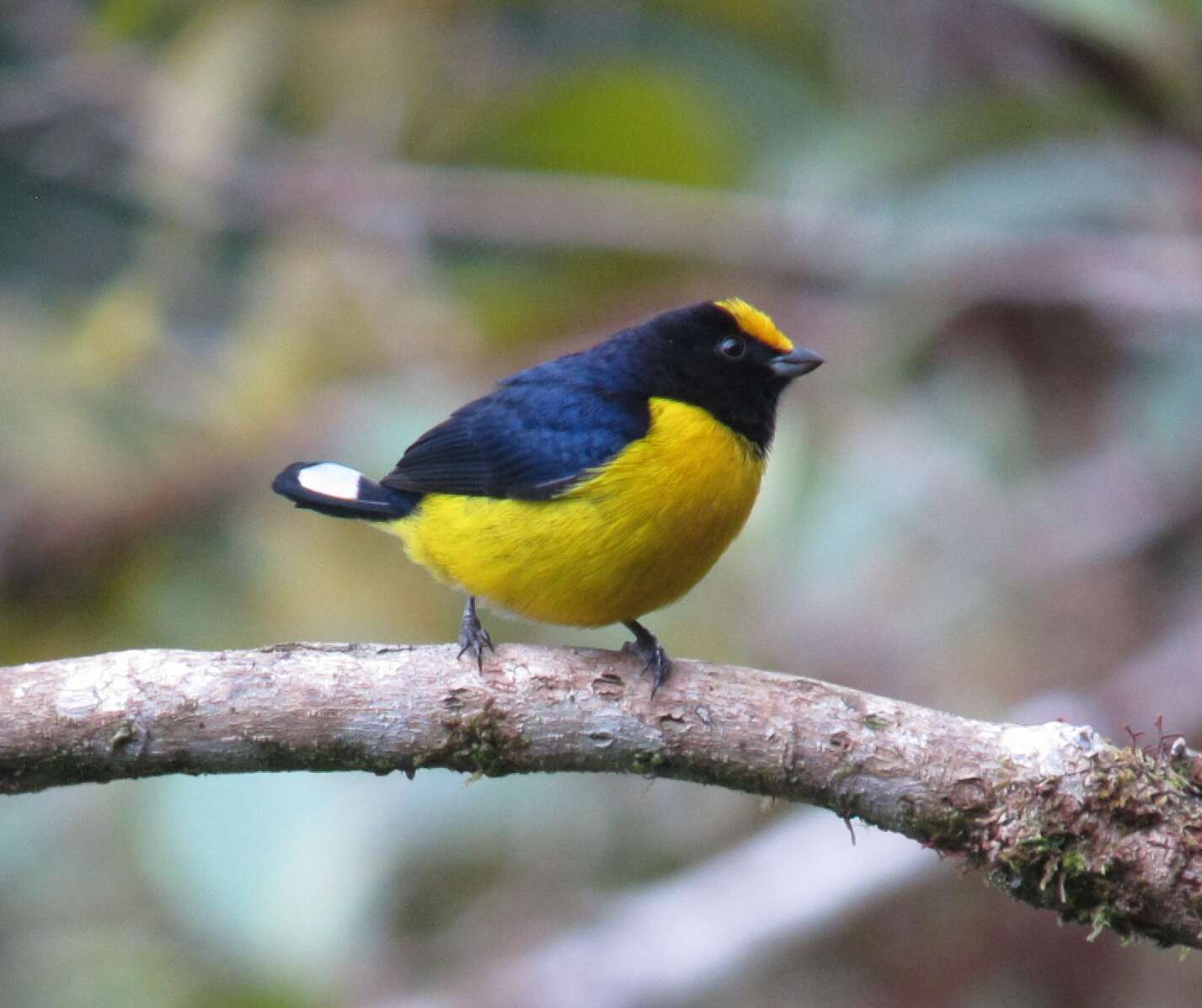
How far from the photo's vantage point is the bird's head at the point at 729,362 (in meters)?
4.17

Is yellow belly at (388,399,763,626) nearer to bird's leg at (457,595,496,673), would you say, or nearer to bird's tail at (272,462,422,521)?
bird's leg at (457,595,496,673)

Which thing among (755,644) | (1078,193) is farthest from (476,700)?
(1078,193)

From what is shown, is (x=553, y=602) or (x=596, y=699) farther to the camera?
(x=553, y=602)

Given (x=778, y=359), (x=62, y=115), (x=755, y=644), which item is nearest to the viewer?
(x=778, y=359)

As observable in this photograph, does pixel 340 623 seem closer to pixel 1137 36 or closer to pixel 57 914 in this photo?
pixel 57 914

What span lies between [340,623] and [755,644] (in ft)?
5.24

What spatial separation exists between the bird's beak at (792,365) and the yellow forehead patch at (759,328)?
4 centimetres

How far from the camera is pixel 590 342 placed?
6.28 m

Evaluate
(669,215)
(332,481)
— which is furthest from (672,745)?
(669,215)

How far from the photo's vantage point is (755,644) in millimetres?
5961

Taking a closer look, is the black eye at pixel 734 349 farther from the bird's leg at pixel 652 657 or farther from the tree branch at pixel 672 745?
the tree branch at pixel 672 745

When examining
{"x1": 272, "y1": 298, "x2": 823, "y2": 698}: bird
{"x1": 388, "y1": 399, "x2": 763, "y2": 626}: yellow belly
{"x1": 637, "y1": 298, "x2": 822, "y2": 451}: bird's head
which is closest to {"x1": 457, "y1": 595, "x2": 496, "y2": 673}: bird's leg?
{"x1": 272, "y1": 298, "x2": 823, "y2": 698}: bird

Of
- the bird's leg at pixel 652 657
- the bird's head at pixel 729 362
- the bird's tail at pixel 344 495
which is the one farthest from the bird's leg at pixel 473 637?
the bird's head at pixel 729 362

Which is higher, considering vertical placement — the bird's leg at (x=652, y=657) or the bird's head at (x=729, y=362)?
the bird's head at (x=729, y=362)
